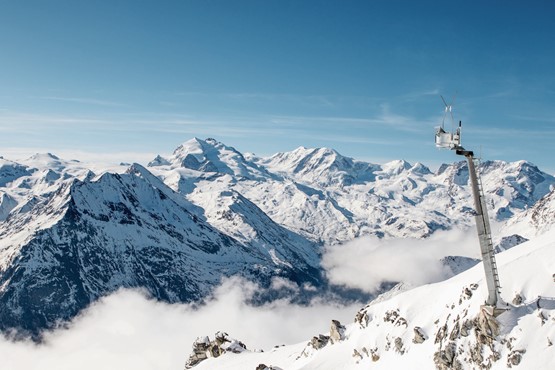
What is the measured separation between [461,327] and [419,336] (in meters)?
8.17

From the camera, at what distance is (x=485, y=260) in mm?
42250

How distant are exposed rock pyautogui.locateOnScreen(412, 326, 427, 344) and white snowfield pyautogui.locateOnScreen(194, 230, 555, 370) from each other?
21 cm

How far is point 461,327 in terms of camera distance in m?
46.5

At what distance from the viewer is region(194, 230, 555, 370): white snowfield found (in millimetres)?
40812

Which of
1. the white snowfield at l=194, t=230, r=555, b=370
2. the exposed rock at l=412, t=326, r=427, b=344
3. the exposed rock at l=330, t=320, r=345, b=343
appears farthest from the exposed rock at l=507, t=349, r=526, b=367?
the exposed rock at l=330, t=320, r=345, b=343

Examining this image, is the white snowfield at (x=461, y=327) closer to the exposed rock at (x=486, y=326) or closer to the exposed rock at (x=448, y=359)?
the exposed rock at (x=448, y=359)

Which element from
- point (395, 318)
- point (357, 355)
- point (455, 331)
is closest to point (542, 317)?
point (455, 331)

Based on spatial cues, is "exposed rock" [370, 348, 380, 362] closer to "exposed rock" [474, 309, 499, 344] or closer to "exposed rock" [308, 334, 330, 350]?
"exposed rock" [308, 334, 330, 350]

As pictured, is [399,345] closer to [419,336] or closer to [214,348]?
[419,336]

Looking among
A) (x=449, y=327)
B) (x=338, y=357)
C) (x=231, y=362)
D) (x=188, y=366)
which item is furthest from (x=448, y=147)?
(x=188, y=366)

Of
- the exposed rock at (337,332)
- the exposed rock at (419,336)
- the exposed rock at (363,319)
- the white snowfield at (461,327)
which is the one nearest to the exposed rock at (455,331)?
the white snowfield at (461,327)

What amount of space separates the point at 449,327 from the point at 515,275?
8.07 m

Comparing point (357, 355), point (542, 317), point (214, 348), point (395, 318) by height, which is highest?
point (542, 317)

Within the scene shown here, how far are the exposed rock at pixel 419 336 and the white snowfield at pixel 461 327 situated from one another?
0.69 ft
